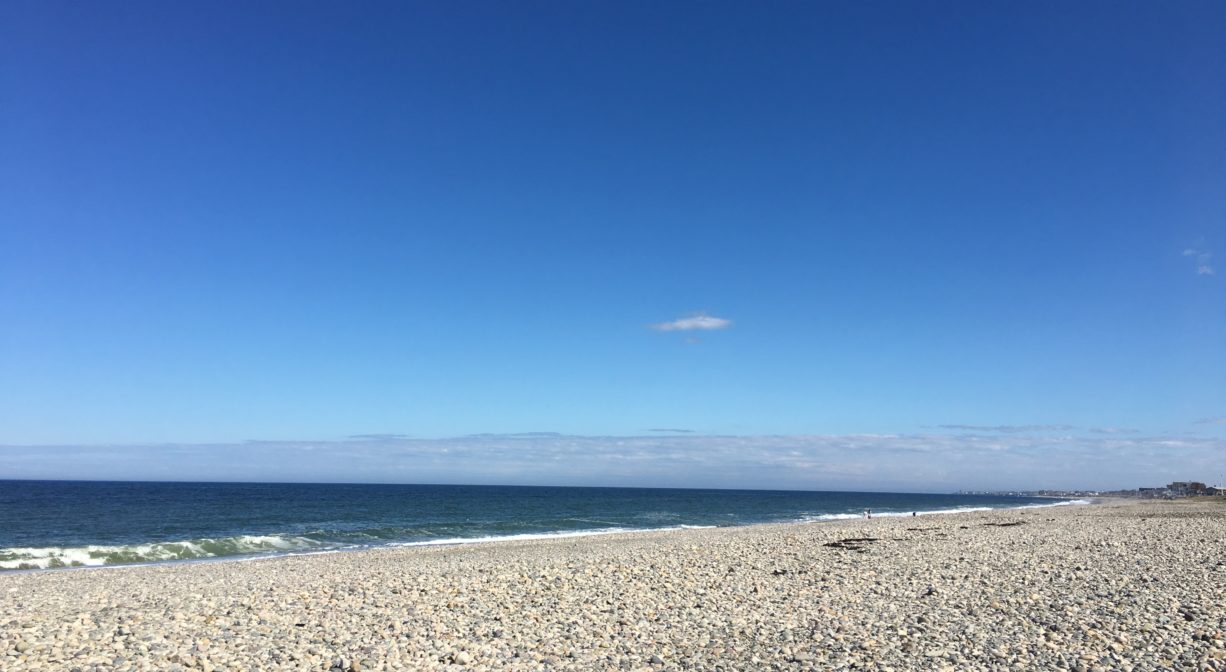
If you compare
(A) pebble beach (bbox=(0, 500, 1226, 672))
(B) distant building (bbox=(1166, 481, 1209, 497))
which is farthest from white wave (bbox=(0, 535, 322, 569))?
(B) distant building (bbox=(1166, 481, 1209, 497))

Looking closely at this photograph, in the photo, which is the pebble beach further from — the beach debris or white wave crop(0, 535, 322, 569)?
white wave crop(0, 535, 322, 569)

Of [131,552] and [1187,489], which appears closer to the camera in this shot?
[131,552]

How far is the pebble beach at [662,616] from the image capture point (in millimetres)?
9227

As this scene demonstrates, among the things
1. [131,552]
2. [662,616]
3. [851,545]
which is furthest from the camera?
[131,552]

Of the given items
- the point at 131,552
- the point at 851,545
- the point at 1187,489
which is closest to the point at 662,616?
the point at 851,545

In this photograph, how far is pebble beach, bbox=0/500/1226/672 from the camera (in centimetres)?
923

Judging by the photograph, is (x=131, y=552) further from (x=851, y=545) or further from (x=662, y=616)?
(x=851, y=545)

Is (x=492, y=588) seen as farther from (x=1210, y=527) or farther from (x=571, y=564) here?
(x=1210, y=527)

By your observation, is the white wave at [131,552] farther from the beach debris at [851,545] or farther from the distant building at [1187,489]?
the distant building at [1187,489]

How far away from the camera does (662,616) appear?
11.9 meters

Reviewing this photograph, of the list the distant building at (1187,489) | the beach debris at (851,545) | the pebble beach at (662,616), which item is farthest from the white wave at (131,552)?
the distant building at (1187,489)

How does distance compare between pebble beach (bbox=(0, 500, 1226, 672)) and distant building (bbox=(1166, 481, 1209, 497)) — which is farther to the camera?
distant building (bbox=(1166, 481, 1209, 497))

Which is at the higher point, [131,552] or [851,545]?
[851,545]

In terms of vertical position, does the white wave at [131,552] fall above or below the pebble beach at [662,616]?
below
